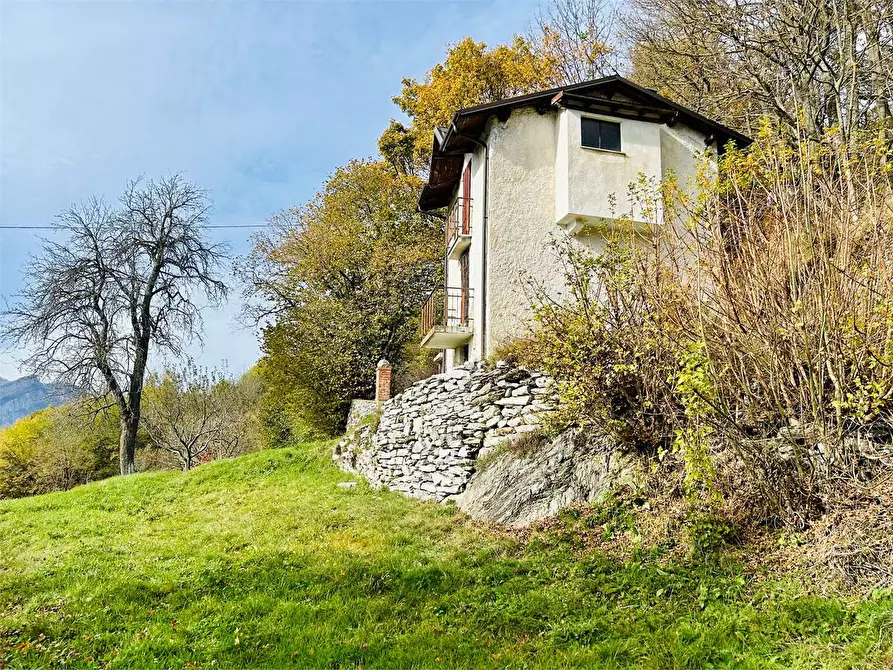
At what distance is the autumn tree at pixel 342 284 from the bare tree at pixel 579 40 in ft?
Answer: 25.0

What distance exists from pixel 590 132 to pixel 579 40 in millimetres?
11477

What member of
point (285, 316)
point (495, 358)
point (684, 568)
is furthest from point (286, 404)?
point (684, 568)

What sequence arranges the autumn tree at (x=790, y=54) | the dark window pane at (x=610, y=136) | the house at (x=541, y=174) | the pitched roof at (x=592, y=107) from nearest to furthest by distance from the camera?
the autumn tree at (x=790, y=54)
the house at (x=541, y=174)
the pitched roof at (x=592, y=107)
the dark window pane at (x=610, y=136)

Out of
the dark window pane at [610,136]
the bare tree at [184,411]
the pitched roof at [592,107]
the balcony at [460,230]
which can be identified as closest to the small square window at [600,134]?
the dark window pane at [610,136]

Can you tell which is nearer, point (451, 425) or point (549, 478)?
point (549, 478)

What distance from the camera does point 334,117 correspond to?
10844 millimetres

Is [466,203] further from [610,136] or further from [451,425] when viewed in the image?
[451,425]

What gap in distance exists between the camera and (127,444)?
18.0 metres

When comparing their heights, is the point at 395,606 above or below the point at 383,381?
below

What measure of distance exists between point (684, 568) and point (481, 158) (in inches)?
418

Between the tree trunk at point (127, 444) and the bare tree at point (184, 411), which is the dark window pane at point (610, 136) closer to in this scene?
the bare tree at point (184, 411)

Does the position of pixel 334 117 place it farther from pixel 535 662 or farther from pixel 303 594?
pixel 535 662

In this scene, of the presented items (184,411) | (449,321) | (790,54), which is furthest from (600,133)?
(184,411)

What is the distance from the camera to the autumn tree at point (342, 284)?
18.8 meters
